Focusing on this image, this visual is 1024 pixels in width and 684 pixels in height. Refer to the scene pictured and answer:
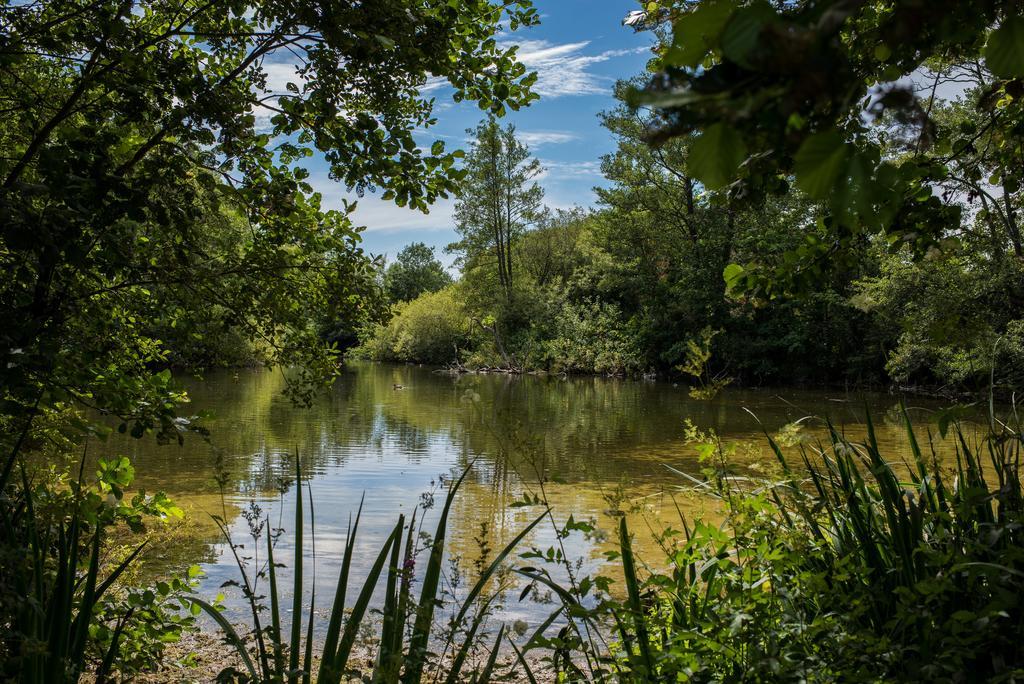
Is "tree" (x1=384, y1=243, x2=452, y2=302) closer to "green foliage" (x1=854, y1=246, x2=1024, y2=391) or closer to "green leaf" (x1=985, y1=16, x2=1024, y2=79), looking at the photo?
"green foliage" (x1=854, y1=246, x2=1024, y2=391)

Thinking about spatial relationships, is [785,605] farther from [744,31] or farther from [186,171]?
[186,171]

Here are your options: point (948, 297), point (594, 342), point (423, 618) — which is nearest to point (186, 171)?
point (423, 618)

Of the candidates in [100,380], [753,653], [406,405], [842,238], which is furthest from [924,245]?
[406,405]

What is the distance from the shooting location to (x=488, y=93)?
3.26m

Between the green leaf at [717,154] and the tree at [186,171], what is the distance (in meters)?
1.77

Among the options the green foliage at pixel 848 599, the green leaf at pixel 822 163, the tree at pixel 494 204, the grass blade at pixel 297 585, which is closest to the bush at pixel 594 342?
the tree at pixel 494 204

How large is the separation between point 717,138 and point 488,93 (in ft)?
8.78

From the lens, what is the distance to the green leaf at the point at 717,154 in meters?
0.75

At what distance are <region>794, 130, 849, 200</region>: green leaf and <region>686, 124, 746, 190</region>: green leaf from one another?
6 centimetres

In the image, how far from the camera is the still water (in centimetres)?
362

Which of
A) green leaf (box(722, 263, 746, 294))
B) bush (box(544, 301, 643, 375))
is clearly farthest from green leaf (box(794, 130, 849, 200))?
bush (box(544, 301, 643, 375))

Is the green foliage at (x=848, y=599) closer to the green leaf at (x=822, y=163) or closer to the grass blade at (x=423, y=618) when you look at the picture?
the grass blade at (x=423, y=618)

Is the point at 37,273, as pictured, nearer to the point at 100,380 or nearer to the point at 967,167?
the point at 100,380

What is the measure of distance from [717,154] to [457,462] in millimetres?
10173
